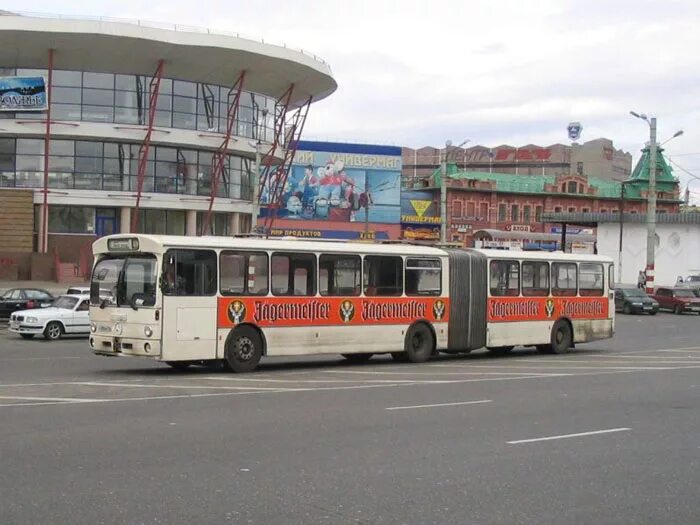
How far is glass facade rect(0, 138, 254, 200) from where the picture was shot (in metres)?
51.3

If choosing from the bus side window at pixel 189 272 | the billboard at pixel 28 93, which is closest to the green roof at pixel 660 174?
the billboard at pixel 28 93

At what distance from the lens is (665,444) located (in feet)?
35.7

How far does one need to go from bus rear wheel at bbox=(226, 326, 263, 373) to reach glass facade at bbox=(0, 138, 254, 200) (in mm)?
34931

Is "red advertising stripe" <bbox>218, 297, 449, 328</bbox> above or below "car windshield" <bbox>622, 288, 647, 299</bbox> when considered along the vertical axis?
below

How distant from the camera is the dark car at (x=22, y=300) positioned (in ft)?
115

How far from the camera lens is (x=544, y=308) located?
83.0 ft

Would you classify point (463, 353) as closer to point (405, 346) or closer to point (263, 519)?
point (405, 346)

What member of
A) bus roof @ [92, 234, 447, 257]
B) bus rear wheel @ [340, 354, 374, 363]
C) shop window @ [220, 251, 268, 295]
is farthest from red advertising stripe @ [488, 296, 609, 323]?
shop window @ [220, 251, 268, 295]

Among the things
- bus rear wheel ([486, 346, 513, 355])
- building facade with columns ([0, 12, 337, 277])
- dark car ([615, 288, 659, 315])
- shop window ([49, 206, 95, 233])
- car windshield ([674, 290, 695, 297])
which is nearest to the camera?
bus rear wheel ([486, 346, 513, 355])

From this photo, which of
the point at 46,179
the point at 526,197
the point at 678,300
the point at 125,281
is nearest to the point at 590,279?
the point at 125,281

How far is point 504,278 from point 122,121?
32.3m

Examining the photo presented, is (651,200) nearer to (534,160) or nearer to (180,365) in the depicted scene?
(180,365)

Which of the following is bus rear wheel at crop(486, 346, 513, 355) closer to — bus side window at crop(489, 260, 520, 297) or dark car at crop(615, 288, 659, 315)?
bus side window at crop(489, 260, 520, 297)

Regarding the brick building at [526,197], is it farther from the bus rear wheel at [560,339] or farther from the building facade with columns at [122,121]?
the bus rear wheel at [560,339]
